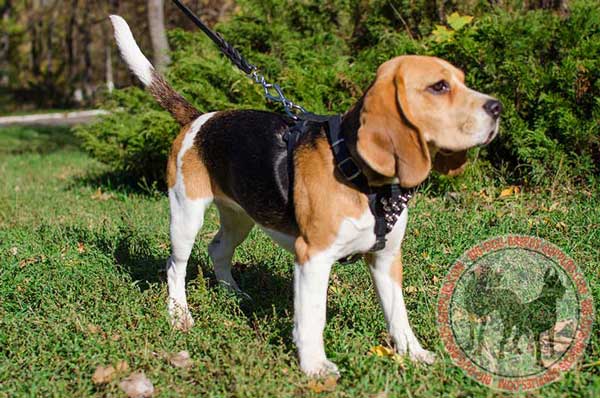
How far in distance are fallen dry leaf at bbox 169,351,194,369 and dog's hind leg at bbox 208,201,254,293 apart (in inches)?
43.4

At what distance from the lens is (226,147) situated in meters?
4.27

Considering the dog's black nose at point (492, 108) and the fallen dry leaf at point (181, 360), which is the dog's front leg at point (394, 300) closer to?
the dog's black nose at point (492, 108)

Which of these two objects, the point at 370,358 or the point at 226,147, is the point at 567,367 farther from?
the point at 226,147

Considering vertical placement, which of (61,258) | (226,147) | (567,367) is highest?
(226,147)

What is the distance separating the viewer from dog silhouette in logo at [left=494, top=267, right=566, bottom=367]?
12.9 feet

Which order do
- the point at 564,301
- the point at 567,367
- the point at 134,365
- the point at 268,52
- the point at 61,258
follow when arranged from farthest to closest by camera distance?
1. the point at 268,52
2. the point at 61,258
3. the point at 564,301
4. the point at 134,365
5. the point at 567,367

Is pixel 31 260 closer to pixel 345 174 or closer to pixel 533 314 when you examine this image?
pixel 345 174

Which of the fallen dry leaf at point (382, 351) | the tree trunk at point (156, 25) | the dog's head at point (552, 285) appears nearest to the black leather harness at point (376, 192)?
the fallen dry leaf at point (382, 351)

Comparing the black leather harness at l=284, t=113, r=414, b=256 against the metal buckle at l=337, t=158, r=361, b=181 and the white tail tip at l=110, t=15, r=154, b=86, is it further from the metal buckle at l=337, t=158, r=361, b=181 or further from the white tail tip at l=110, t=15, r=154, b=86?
the white tail tip at l=110, t=15, r=154, b=86

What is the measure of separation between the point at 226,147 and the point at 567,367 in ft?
7.36

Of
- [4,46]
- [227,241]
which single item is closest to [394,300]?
[227,241]

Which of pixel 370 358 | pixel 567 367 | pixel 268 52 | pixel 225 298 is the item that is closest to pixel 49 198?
pixel 268 52

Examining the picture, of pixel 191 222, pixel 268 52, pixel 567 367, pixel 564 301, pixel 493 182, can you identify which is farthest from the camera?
pixel 268 52

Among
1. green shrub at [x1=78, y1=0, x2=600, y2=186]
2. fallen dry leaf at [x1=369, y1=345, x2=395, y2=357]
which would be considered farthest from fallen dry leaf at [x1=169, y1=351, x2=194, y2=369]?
green shrub at [x1=78, y1=0, x2=600, y2=186]
